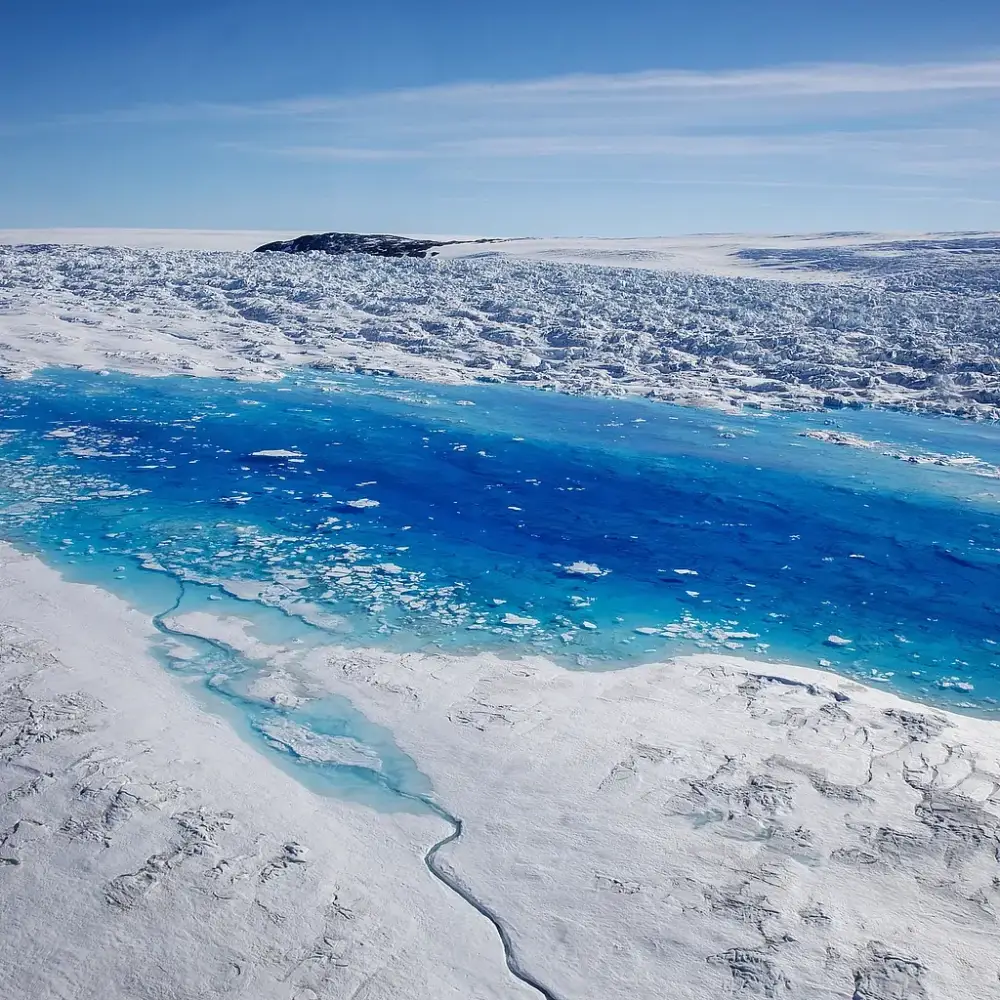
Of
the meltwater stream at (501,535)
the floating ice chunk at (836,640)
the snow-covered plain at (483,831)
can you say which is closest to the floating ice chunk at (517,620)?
the meltwater stream at (501,535)

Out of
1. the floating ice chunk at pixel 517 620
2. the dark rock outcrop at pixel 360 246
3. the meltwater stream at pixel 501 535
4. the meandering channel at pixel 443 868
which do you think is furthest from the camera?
the dark rock outcrop at pixel 360 246

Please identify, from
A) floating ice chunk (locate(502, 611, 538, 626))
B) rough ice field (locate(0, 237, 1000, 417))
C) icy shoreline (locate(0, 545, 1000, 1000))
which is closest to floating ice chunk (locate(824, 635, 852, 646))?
icy shoreline (locate(0, 545, 1000, 1000))

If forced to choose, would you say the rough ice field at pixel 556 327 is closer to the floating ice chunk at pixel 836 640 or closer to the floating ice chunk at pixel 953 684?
the floating ice chunk at pixel 836 640

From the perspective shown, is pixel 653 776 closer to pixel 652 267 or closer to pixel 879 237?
pixel 652 267

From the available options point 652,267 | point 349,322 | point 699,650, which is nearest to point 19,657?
point 699,650

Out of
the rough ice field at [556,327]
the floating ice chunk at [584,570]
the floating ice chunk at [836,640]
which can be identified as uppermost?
the rough ice field at [556,327]
